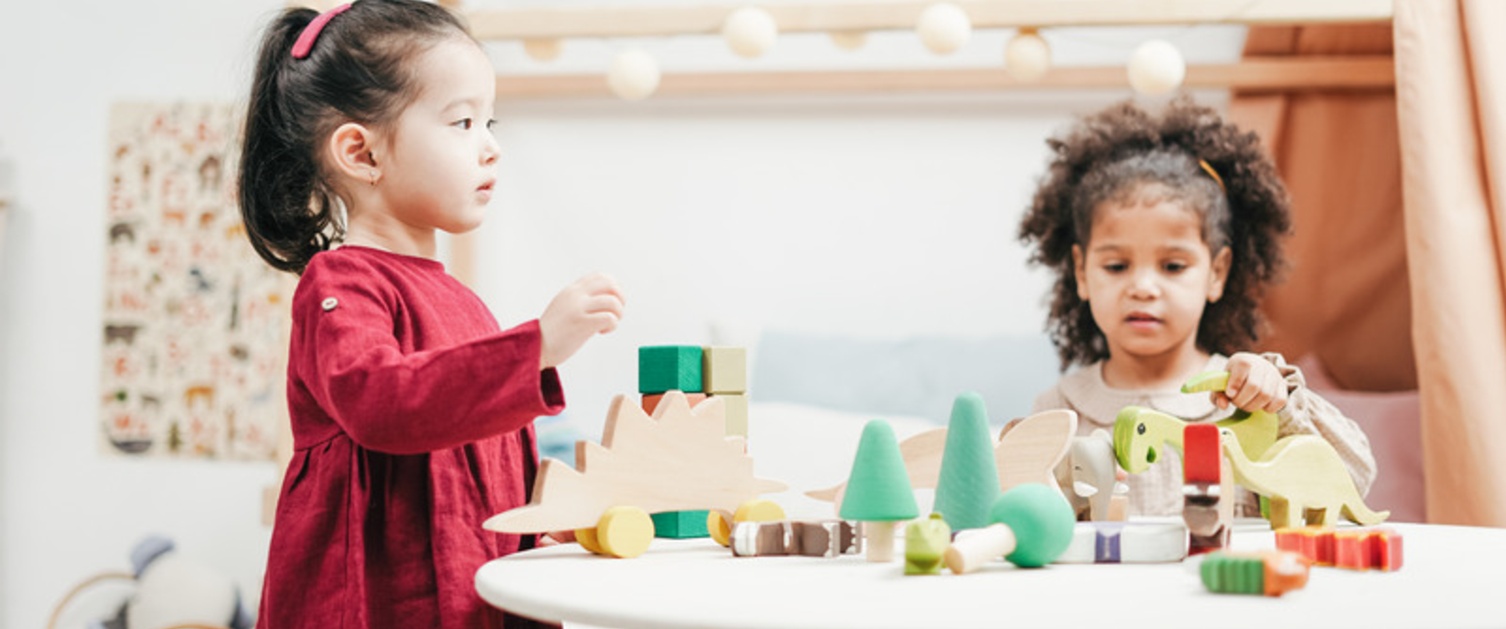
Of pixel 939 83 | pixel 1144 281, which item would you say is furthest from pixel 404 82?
pixel 939 83

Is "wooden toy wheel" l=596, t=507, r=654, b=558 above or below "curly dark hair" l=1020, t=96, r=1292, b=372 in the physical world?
below

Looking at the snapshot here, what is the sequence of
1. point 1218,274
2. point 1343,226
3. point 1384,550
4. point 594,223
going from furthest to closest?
1. point 594,223
2. point 1343,226
3. point 1218,274
4. point 1384,550

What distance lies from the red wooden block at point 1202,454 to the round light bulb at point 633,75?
1271mm

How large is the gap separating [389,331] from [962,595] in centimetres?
42

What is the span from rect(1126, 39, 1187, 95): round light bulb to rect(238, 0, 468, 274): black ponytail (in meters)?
1.01

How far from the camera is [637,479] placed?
36.1 inches

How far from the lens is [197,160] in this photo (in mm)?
2484

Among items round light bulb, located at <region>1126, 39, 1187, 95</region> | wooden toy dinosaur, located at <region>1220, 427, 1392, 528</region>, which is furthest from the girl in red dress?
round light bulb, located at <region>1126, 39, 1187, 95</region>

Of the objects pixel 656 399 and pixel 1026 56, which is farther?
pixel 1026 56

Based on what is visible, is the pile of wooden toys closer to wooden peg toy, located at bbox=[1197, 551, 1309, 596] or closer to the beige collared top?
wooden peg toy, located at bbox=[1197, 551, 1309, 596]

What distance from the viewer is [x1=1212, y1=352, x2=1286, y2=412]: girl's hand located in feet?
3.59

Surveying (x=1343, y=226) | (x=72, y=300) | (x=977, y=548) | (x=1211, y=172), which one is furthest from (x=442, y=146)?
(x=72, y=300)

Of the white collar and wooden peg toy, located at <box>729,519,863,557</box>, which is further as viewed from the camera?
the white collar

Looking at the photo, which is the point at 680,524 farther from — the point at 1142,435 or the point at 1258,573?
the point at 1258,573
